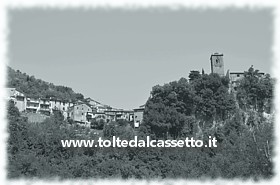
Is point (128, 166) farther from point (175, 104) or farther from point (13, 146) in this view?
point (175, 104)

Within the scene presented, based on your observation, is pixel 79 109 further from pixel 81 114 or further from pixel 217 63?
pixel 217 63

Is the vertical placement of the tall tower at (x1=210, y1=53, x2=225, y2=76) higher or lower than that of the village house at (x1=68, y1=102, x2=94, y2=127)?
higher

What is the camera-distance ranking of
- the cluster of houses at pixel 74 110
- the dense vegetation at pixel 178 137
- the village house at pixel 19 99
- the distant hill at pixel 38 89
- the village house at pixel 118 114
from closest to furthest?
the dense vegetation at pixel 178 137 → the village house at pixel 19 99 → the cluster of houses at pixel 74 110 → the village house at pixel 118 114 → the distant hill at pixel 38 89

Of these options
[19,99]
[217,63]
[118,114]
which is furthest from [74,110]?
[217,63]

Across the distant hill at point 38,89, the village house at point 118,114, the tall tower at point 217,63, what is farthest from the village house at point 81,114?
the tall tower at point 217,63

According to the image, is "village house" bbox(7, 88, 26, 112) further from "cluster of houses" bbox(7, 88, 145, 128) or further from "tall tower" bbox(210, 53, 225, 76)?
"tall tower" bbox(210, 53, 225, 76)

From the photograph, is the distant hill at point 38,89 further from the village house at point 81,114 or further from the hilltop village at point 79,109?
the village house at point 81,114

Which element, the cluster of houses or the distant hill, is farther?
the distant hill

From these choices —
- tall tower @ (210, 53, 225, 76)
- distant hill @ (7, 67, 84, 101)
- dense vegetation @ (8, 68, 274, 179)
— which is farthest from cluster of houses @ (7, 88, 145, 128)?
tall tower @ (210, 53, 225, 76)
